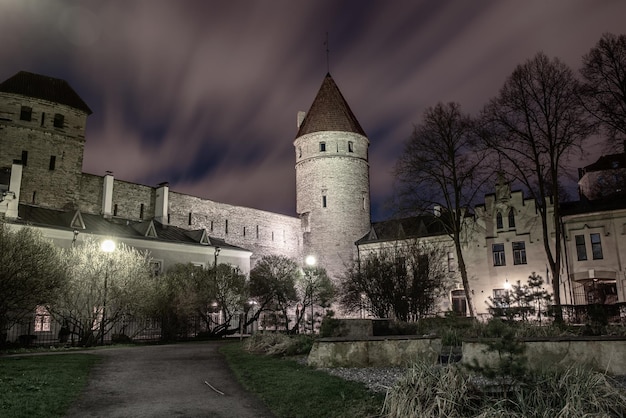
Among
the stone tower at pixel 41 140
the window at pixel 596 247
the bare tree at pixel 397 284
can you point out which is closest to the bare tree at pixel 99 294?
the bare tree at pixel 397 284

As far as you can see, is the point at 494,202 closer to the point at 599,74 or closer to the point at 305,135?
the point at 599,74

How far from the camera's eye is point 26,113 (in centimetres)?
3897

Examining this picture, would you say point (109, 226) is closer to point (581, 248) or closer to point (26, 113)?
point (26, 113)

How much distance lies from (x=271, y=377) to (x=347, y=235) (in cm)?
3669

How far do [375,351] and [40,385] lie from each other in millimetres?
6288

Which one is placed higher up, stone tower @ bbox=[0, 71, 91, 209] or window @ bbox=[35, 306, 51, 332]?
stone tower @ bbox=[0, 71, 91, 209]

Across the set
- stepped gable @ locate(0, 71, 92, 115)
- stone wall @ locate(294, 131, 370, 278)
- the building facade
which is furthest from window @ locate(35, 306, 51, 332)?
stone wall @ locate(294, 131, 370, 278)

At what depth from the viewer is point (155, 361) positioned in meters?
13.3

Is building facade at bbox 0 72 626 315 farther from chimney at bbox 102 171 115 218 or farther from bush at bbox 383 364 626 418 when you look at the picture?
bush at bbox 383 364 626 418

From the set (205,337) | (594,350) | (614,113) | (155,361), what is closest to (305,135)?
(205,337)

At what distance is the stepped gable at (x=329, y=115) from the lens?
49062 millimetres

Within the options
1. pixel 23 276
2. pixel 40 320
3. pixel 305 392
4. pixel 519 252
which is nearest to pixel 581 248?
pixel 519 252

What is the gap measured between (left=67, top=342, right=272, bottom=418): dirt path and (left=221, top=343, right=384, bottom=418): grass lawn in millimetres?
273

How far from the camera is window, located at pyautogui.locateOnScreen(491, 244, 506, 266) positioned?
3431 centimetres
